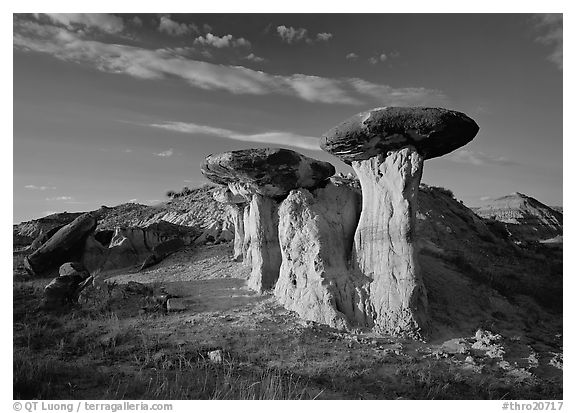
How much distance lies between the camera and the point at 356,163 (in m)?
10.1

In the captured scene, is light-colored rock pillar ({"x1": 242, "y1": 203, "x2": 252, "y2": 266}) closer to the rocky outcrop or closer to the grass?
A: the rocky outcrop

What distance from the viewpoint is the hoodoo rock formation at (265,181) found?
34.6 ft

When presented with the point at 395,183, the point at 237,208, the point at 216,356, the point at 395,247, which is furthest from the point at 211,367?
the point at 237,208

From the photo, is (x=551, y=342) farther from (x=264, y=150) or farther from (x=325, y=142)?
(x=264, y=150)

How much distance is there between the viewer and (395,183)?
9.23m

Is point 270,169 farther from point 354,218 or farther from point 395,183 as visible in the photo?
point 395,183

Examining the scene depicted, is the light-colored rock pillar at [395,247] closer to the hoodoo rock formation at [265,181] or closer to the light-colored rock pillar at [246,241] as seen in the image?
the hoodoo rock formation at [265,181]

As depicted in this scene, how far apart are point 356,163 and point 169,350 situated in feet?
19.3

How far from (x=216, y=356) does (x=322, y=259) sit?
3.43m

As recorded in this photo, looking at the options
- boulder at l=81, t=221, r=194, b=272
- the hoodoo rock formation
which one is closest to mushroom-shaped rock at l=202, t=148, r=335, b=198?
the hoodoo rock formation

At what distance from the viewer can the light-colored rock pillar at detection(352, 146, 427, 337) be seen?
8.90 m

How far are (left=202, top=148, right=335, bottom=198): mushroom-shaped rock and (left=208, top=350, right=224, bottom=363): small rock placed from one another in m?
4.73

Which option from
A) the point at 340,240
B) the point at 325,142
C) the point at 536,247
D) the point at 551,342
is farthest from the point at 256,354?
the point at 536,247

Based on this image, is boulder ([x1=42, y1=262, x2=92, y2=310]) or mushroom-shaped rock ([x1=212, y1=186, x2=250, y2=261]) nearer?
boulder ([x1=42, y1=262, x2=92, y2=310])
